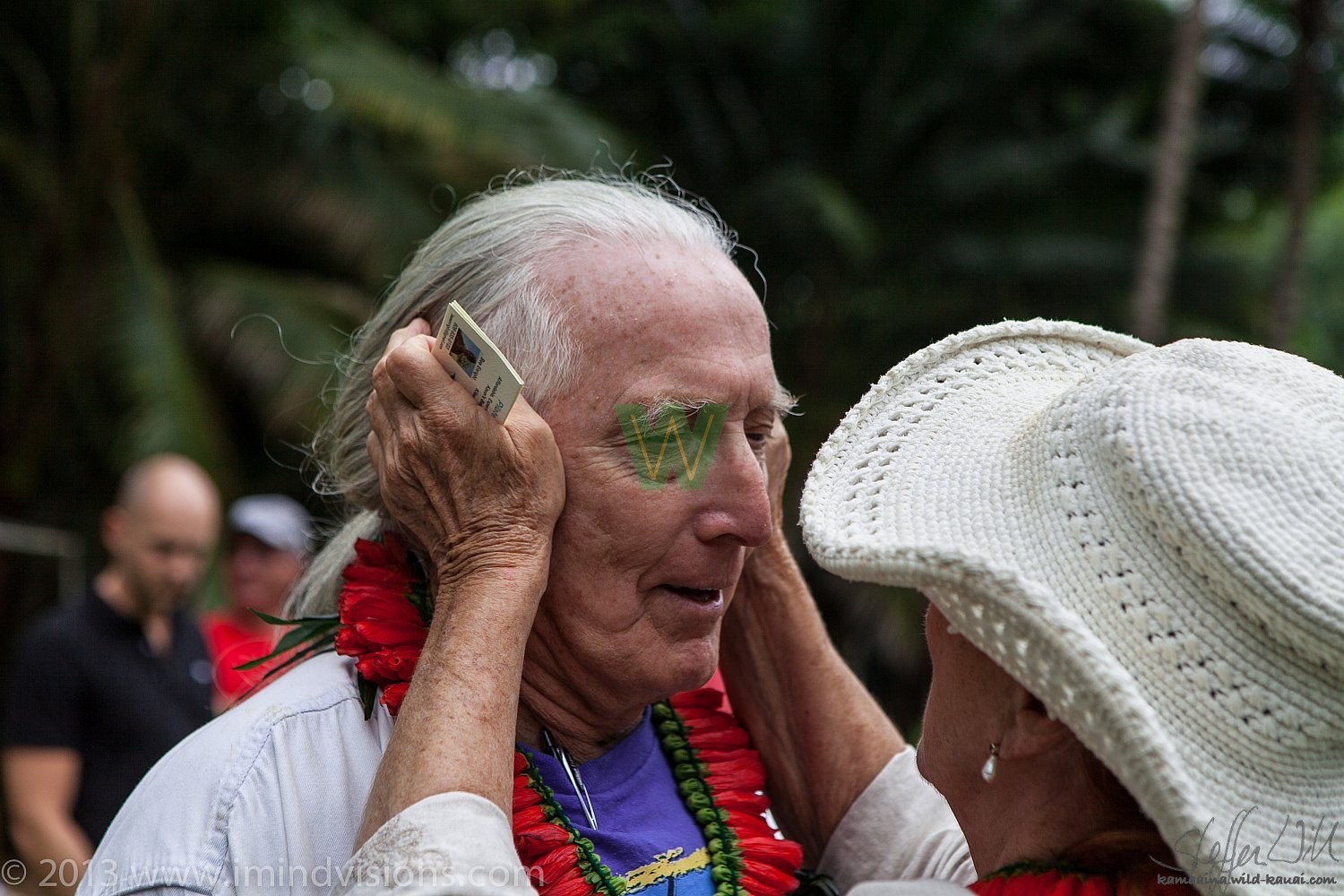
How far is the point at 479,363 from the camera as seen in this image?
75.2 inches

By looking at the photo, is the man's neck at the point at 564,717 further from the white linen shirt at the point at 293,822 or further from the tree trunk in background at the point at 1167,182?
the tree trunk in background at the point at 1167,182

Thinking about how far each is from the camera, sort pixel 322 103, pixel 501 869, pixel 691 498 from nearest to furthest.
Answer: pixel 501 869 → pixel 691 498 → pixel 322 103

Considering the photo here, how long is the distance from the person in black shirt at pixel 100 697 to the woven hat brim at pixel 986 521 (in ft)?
10.9

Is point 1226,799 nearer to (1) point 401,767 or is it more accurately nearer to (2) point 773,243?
(1) point 401,767

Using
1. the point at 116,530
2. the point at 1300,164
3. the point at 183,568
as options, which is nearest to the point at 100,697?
the point at 183,568

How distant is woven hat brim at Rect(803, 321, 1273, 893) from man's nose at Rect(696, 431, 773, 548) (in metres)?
0.34

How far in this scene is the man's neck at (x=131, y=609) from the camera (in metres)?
4.73

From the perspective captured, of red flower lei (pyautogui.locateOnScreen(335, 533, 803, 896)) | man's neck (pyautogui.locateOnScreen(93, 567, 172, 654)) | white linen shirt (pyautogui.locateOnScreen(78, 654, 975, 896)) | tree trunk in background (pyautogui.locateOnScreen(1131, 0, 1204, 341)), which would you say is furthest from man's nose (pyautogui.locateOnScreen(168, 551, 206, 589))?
tree trunk in background (pyautogui.locateOnScreen(1131, 0, 1204, 341))

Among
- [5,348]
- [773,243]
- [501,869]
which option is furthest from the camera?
[773,243]

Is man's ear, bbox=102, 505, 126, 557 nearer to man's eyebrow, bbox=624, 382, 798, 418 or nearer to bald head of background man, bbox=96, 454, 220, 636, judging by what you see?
bald head of background man, bbox=96, 454, 220, 636

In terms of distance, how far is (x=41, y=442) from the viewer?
8422mm

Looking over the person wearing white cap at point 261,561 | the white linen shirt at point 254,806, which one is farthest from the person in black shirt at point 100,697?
the white linen shirt at point 254,806

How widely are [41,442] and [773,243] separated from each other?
19.2 ft

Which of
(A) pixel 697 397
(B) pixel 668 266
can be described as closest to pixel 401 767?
(A) pixel 697 397
